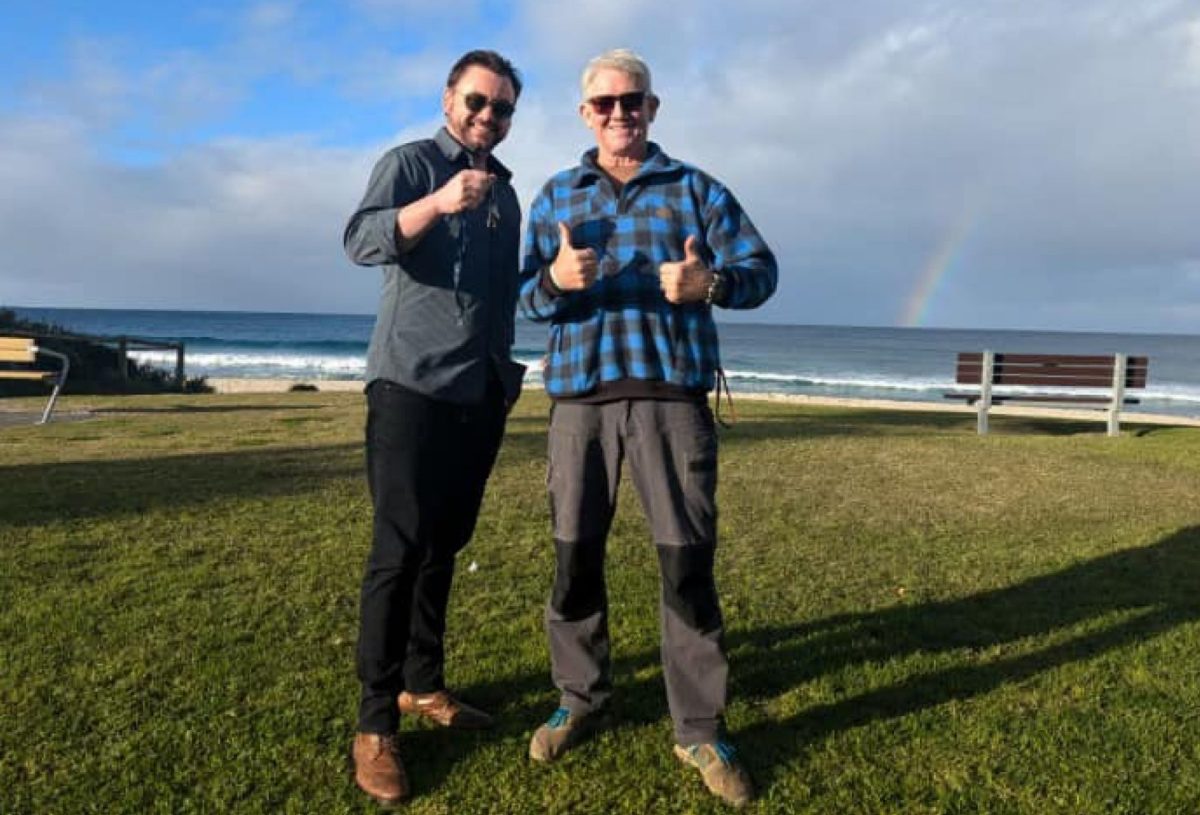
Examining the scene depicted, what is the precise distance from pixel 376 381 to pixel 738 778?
160 cm

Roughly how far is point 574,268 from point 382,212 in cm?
57

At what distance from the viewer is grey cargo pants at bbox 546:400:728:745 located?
8.96 feet

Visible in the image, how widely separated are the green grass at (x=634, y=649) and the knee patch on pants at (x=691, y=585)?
18.8 inches

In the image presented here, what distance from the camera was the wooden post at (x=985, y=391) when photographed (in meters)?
13.4

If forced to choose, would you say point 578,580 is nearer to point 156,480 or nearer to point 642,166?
point 642,166

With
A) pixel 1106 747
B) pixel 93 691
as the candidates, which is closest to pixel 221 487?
pixel 93 691

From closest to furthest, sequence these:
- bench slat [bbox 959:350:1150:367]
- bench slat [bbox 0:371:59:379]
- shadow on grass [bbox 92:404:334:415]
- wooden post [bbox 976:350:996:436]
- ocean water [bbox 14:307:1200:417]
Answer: bench slat [bbox 0:371:59:379], wooden post [bbox 976:350:996:436], bench slat [bbox 959:350:1150:367], shadow on grass [bbox 92:404:334:415], ocean water [bbox 14:307:1200:417]

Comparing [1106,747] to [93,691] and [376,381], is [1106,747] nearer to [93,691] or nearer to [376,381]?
[376,381]

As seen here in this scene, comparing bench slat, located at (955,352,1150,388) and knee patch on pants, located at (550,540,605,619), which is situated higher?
bench slat, located at (955,352,1150,388)

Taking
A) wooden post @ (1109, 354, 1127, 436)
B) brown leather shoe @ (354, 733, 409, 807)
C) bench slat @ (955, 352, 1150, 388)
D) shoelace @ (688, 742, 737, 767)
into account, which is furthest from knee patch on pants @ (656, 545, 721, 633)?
bench slat @ (955, 352, 1150, 388)

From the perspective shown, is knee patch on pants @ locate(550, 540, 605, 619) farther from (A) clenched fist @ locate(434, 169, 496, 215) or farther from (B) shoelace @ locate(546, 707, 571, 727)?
(A) clenched fist @ locate(434, 169, 496, 215)

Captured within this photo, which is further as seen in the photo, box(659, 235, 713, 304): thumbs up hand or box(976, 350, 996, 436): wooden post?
box(976, 350, 996, 436): wooden post

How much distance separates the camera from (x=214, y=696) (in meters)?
3.23

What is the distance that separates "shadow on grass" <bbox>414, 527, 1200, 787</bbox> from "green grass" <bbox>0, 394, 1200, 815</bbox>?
16mm
